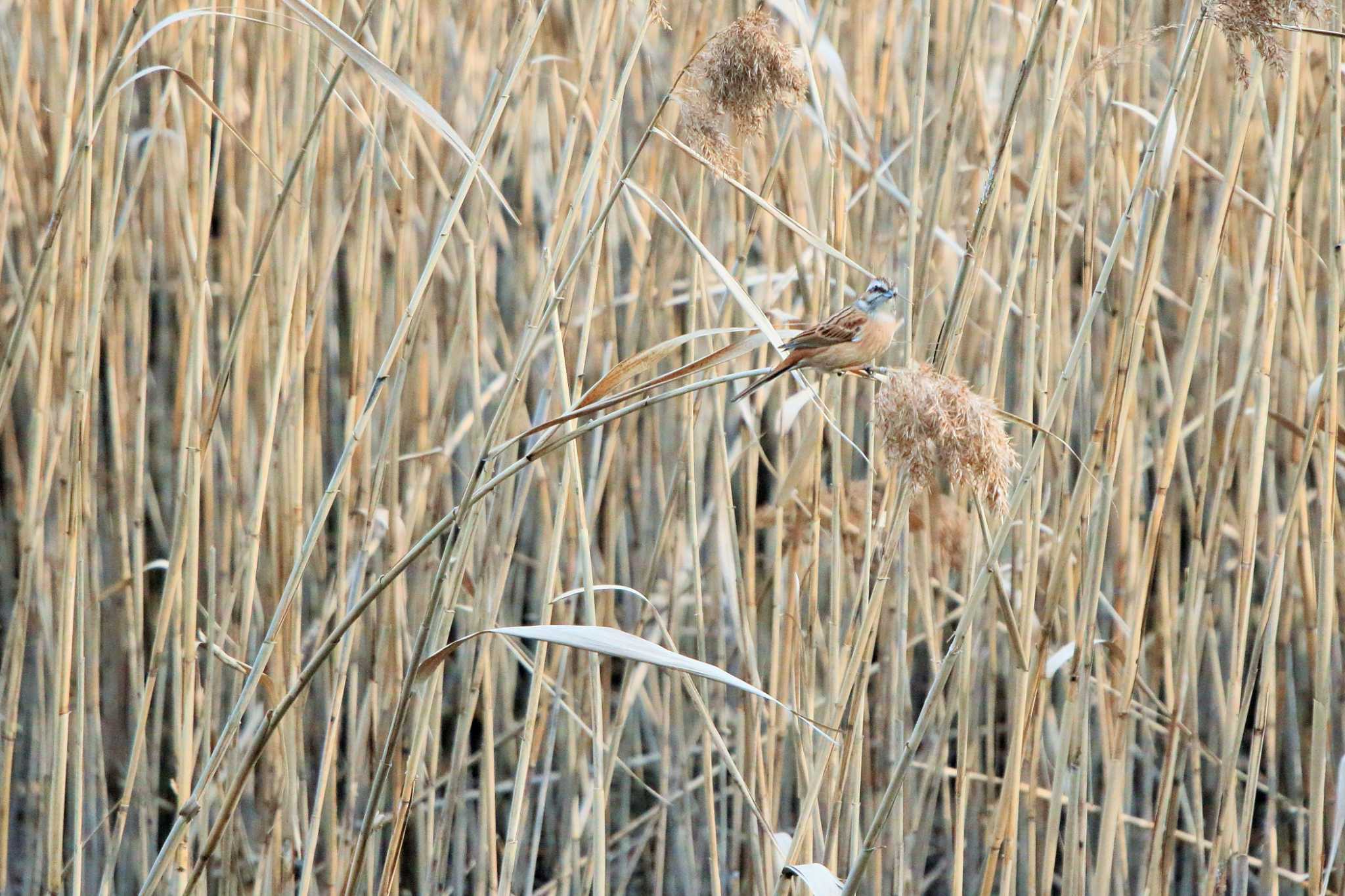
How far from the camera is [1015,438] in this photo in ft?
6.68

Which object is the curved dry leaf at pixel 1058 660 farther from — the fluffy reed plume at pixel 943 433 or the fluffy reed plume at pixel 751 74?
the fluffy reed plume at pixel 751 74

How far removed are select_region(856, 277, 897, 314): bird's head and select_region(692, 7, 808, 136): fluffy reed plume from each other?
0.86 feet

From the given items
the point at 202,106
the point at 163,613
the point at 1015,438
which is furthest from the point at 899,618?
the point at 202,106

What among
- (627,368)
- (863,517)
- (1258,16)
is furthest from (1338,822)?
(627,368)

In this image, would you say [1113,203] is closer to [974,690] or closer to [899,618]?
[899,618]

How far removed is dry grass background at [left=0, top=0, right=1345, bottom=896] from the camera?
1433 millimetres

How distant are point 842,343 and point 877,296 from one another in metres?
0.13

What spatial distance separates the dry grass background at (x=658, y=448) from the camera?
1.43 m

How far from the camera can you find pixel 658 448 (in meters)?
2.39

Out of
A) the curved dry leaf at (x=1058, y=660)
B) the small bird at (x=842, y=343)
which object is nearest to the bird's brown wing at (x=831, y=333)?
the small bird at (x=842, y=343)

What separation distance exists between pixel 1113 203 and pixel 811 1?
1137mm

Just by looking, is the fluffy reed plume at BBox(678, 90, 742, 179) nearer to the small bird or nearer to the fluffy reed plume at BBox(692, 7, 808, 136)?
the fluffy reed plume at BBox(692, 7, 808, 136)

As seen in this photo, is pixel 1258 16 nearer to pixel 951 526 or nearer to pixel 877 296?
pixel 877 296

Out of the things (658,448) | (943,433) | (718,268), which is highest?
(718,268)
